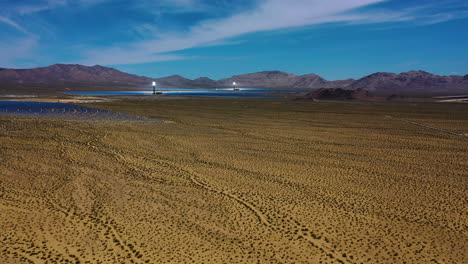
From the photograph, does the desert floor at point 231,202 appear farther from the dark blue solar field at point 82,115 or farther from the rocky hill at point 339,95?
the rocky hill at point 339,95

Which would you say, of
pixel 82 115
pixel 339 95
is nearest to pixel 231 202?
pixel 82 115

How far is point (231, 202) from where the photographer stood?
7.65 meters

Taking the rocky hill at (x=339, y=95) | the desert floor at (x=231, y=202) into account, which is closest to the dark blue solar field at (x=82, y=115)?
the desert floor at (x=231, y=202)

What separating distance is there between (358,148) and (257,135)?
558 cm

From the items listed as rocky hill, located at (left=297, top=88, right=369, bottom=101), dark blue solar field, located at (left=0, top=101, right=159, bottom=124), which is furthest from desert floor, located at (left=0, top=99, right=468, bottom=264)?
rocky hill, located at (left=297, top=88, right=369, bottom=101)

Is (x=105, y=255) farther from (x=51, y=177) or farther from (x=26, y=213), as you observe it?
(x=51, y=177)

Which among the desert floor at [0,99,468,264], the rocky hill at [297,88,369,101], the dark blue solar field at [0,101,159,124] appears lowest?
the desert floor at [0,99,468,264]

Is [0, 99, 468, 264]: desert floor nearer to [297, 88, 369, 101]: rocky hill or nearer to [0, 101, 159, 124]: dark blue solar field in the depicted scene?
[0, 101, 159, 124]: dark blue solar field

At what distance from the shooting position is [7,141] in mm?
14484

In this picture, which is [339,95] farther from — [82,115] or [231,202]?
[231,202]

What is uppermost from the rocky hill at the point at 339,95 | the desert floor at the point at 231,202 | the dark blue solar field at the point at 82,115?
the rocky hill at the point at 339,95

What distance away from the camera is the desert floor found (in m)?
5.54

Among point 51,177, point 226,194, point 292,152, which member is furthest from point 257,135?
point 51,177

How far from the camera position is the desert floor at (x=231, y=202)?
5.54m
